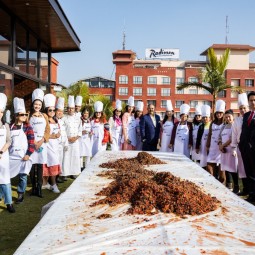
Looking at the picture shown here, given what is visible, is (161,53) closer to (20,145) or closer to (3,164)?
(20,145)

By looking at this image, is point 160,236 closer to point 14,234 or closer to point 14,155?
point 14,234

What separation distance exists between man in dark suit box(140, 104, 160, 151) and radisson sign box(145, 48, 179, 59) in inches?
1826

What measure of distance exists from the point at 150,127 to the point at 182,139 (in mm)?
793

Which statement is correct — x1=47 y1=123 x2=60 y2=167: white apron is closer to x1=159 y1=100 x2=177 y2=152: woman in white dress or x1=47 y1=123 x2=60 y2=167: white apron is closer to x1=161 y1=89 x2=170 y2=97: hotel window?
x1=159 y1=100 x2=177 y2=152: woman in white dress

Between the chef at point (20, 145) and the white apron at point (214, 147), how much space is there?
3395 millimetres

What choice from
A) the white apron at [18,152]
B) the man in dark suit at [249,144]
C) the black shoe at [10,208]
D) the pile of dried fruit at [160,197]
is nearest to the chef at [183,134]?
the man in dark suit at [249,144]

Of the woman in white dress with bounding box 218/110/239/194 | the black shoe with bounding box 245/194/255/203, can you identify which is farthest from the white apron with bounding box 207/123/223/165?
the black shoe with bounding box 245/194/255/203

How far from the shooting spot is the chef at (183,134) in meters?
8.14

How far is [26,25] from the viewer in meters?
9.65

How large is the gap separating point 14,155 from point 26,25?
17.0 feet

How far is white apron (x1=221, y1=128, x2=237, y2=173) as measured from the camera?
Answer: 22.1 feet

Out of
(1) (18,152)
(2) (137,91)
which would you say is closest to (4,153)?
(1) (18,152)

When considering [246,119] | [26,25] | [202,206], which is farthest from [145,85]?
[202,206]

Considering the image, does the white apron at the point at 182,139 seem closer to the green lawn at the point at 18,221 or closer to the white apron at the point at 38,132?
the green lawn at the point at 18,221
